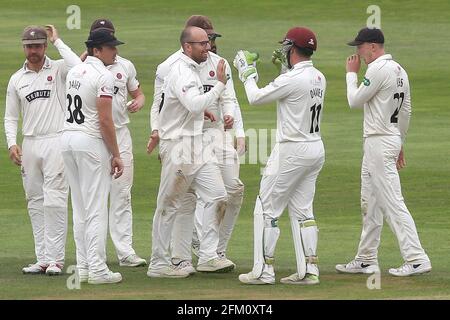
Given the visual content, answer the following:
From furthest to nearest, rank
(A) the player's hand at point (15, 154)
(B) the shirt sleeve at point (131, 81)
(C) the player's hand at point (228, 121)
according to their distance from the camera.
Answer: (B) the shirt sleeve at point (131, 81) → (C) the player's hand at point (228, 121) → (A) the player's hand at point (15, 154)

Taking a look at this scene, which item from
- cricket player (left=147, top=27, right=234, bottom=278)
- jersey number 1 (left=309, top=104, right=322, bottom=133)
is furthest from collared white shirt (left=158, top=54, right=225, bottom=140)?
jersey number 1 (left=309, top=104, right=322, bottom=133)

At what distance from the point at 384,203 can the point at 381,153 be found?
1.52 ft

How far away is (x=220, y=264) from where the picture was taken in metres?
12.5

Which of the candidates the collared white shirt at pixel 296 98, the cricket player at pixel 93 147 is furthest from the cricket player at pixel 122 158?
the collared white shirt at pixel 296 98

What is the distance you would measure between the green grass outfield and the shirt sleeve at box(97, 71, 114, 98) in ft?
5.49

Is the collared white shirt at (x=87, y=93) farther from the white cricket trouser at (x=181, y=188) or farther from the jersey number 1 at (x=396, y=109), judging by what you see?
the jersey number 1 at (x=396, y=109)

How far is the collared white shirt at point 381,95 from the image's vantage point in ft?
40.4

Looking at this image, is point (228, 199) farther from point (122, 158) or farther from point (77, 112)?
point (77, 112)

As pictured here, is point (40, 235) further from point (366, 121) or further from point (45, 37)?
point (366, 121)

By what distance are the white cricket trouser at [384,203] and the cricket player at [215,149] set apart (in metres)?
1.29

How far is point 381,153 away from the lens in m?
12.4

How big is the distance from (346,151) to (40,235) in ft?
28.2

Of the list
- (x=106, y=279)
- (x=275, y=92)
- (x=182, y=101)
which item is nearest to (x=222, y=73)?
(x=182, y=101)

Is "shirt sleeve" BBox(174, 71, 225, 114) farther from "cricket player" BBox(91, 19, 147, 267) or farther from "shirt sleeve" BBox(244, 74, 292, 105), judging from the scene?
"cricket player" BBox(91, 19, 147, 267)
